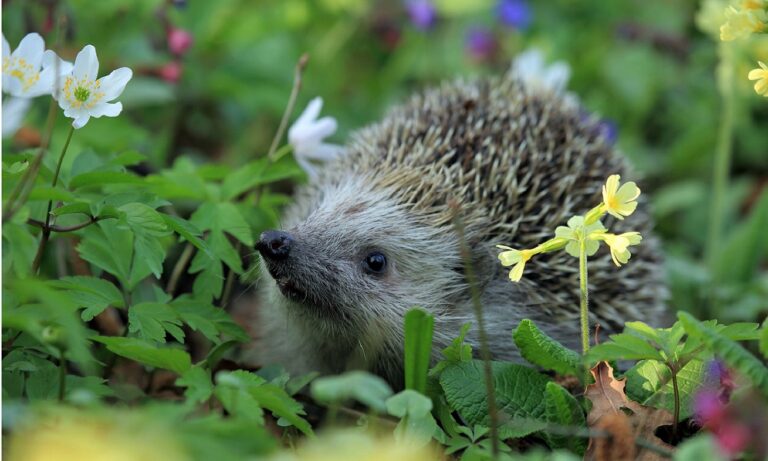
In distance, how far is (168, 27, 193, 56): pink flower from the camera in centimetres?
371

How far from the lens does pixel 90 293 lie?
6.90ft

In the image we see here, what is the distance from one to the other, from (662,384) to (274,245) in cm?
104

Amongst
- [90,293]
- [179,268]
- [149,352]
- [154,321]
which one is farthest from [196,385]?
[179,268]

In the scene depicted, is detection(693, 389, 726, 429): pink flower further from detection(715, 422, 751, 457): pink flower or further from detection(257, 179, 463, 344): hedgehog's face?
detection(257, 179, 463, 344): hedgehog's face

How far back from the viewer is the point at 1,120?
1.90m

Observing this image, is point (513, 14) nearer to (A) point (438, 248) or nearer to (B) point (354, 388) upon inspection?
(A) point (438, 248)

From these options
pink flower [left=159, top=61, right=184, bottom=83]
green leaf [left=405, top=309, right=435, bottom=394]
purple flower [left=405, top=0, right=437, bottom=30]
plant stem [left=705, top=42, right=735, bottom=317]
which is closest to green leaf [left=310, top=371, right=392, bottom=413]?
green leaf [left=405, top=309, right=435, bottom=394]

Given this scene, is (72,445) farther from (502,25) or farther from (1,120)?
(502,25)

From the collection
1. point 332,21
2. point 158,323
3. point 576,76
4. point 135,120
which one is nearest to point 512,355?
point 158,323

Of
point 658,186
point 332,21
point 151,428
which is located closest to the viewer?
point 151,428

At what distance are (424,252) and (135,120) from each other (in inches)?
75.0

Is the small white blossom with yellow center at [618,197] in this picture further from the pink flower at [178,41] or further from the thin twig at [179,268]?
the pink flower at [178,41]

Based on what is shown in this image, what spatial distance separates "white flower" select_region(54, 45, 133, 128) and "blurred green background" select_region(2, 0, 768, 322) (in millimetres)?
1154

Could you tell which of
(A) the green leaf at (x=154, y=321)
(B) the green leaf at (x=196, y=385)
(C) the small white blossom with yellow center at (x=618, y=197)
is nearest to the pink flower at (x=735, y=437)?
(C) the small white blossom with yellow center at (x=618, y=197)
